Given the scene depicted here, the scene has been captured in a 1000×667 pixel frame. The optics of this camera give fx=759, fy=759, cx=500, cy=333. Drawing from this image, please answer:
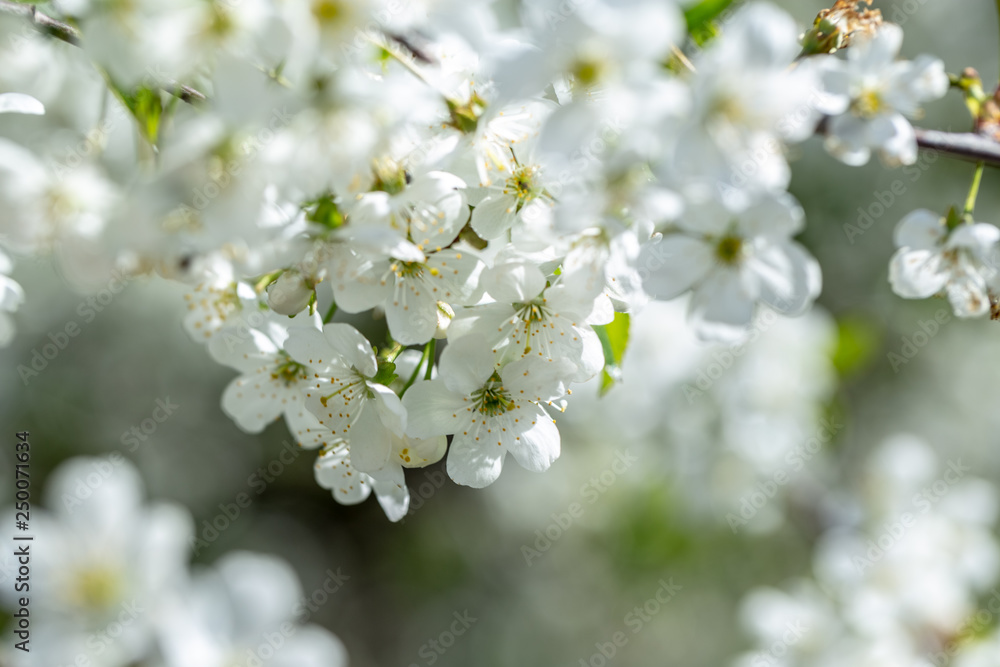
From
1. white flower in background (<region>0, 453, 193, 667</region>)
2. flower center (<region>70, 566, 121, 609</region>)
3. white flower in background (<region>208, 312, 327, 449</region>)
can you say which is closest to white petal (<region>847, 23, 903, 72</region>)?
white flower in background (<region>208, 312, 327, 449</region>)

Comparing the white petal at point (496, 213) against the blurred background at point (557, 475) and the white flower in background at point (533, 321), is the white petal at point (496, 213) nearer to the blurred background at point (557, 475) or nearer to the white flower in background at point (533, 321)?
the white flower in background at point (533, 321)

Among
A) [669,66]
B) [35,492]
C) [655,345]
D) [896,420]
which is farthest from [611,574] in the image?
[669,66]

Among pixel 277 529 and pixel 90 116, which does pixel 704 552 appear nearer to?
pixel 277 529

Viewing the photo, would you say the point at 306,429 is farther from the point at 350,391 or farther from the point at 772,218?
the point at 772,218

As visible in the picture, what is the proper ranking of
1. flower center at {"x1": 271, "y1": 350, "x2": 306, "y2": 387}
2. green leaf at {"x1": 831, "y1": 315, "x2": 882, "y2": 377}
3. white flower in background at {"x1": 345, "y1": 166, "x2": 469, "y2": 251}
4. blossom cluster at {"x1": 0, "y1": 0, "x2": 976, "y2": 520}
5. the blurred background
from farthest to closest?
1. the blurred background
2. green leaf at {"x1": 831, "y1": 315, "x2": 882, "y2": 377}
3. flower center at {"x1": 271, "y1": 350, "x2": 306, "y2": 387}
4. white flower in background at {"x1": 345, "y1": 166, "x2": 469, "y2": 251}
5. blossom cluster at {"x1": 0, "y1": 0, "x2": 976, "y2": 520}

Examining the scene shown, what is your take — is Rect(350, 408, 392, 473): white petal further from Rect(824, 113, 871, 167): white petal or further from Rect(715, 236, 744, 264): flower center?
Rect(824, 113, 871, 167): white petal

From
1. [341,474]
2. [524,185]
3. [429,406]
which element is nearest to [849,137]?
[524,185]

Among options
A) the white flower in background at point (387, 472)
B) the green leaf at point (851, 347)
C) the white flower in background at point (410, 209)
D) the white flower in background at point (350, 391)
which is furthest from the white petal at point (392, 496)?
the green leaf at point (851, 347)
